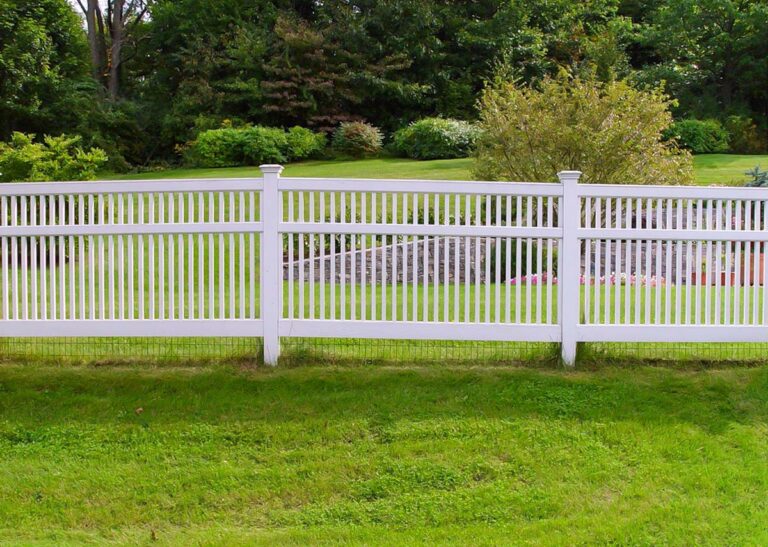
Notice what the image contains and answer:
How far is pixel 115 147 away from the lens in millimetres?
25047

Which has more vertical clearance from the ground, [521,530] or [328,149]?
[328,149]

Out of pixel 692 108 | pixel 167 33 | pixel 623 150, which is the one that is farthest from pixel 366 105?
pixel 623 150

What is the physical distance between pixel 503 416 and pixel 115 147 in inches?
919

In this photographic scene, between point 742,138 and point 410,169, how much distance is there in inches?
484

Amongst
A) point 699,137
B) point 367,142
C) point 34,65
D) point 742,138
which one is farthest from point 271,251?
point 742,138

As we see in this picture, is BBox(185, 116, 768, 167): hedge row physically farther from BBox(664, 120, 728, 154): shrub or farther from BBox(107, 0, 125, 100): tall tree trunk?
BBox(107, 0, 125, 100): tall tree trunk

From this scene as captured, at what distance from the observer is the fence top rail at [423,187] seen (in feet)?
16.3

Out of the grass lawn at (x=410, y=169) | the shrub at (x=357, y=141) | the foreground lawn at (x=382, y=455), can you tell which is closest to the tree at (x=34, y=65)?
the grass lawn at (x=410, y=169)

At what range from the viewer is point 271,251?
5.00 m

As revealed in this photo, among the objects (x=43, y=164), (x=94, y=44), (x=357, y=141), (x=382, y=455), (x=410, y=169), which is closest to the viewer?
(x=382, y=455)

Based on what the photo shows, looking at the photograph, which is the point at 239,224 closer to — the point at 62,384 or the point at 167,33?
the point at 62,384

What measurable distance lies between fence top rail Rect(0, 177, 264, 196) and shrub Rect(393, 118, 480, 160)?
16.2 meters

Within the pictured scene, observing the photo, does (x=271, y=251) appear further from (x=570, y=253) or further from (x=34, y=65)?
(x=34, y=65)

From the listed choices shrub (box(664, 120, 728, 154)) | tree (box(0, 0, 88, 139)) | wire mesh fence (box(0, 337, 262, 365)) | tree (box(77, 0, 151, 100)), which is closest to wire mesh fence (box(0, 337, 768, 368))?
wire mesh fence (box(0, 337, 262, 365))
